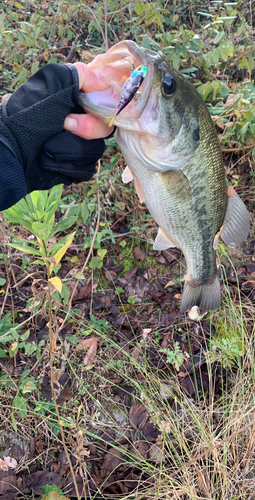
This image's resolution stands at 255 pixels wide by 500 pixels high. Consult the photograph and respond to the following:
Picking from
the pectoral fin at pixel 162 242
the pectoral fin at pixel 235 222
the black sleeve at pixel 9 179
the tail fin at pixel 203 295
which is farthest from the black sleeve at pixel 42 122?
the tail fin at pixel 203 295

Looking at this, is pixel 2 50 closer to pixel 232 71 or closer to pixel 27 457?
pixel 232 71

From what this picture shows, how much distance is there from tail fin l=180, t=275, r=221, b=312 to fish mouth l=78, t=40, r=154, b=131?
3.61 ft

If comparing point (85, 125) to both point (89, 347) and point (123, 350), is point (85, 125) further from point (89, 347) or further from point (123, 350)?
point (89, 347)

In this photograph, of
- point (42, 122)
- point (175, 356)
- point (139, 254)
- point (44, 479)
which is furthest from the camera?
point (139, 254)

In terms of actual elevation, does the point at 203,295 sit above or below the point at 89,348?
above

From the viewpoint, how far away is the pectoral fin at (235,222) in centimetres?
176

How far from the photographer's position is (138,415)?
2.27 meters

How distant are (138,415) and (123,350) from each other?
495 mm

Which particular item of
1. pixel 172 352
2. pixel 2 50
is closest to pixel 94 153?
pixel 172 352

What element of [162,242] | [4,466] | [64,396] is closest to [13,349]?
[64,396]

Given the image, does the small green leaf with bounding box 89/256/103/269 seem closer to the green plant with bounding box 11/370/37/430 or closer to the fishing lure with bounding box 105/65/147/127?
the green plant with bounding box 11/370/37/430

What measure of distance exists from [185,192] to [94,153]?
48 centimetres

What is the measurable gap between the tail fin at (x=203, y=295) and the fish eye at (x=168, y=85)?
113cm

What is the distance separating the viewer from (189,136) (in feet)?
4.71
